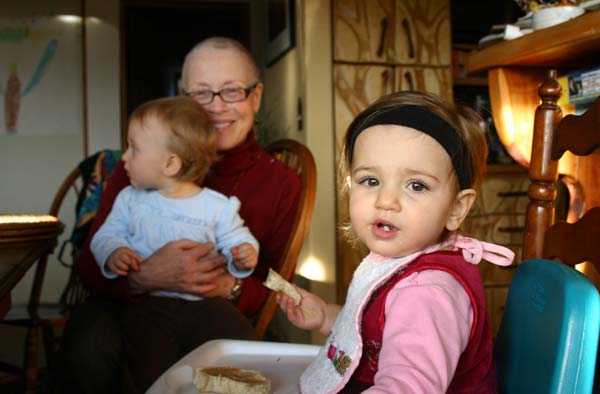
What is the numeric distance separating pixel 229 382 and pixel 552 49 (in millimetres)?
995

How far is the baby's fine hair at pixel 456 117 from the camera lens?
883 millimetres

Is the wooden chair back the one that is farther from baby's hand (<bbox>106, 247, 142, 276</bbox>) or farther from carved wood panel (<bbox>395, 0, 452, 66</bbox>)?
carved wood panel (<bbox>395, 0, 452, 66</bbox>)

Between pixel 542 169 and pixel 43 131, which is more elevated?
pixel 43 131

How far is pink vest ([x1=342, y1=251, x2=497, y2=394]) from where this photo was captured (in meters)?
0.83

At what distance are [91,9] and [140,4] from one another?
339 millimetres

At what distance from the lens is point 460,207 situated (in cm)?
92

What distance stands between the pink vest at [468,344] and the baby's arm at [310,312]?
0.19 metres

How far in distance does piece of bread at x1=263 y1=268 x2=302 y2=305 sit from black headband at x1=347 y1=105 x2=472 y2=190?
11.1 inches

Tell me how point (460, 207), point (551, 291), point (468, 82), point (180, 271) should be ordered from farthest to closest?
point (468, 82) < point (180, 271) < point (460, 207) < point (551, 291)

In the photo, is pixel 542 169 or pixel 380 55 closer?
pixel 542 169

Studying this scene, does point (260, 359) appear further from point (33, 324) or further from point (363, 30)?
point (363, 30)

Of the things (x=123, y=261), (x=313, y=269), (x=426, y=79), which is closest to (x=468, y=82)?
(x=426, y=79)

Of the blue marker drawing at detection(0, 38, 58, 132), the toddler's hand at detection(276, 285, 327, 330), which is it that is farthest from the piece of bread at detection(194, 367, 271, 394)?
the blue marker drawing at detection(0, 38, 58, 132)

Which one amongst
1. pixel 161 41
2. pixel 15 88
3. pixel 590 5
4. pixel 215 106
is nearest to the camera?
pixel 590 5
